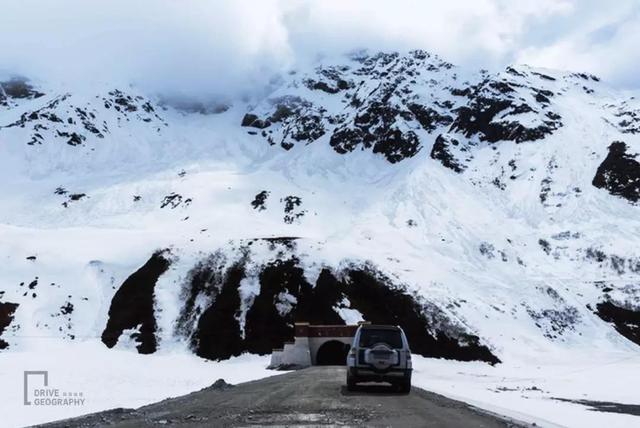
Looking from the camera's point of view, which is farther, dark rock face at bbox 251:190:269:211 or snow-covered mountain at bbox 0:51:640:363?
dark rock face at bbox 251:190:269:211

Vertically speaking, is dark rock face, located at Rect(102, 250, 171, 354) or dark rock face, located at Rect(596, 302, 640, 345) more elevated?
dark rock face, located at Rect(102, 250, 171, 354)

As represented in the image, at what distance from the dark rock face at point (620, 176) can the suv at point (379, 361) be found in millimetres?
124093

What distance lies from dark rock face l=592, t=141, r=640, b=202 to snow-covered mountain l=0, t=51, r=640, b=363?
0.46m

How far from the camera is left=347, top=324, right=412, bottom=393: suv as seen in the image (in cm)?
2352

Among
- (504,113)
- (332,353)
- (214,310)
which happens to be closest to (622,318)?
(332,353)

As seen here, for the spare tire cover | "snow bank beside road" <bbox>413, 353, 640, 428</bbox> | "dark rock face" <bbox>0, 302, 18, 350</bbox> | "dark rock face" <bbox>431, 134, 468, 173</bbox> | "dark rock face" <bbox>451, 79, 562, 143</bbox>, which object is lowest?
"snow bank beside road" <bbox>413, 353, 640, 428</bbox>

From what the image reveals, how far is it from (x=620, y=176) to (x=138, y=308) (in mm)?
107583

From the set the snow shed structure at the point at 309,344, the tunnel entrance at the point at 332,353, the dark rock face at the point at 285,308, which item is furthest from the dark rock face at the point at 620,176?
the snow shed structure at the point at 309,344

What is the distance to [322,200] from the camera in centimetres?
14938

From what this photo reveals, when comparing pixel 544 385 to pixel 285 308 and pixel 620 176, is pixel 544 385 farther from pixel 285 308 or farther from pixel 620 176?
pixel 620 176

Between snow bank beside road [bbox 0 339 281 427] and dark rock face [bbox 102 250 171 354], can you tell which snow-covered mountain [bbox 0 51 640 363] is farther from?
snow bank beside road [bbox 0 339 281 427]

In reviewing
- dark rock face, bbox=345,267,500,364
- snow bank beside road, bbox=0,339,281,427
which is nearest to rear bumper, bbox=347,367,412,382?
snow bank beside road, bbox=0,339,281,427

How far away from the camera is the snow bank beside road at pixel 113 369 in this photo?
38953mm

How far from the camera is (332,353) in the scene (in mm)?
74375
